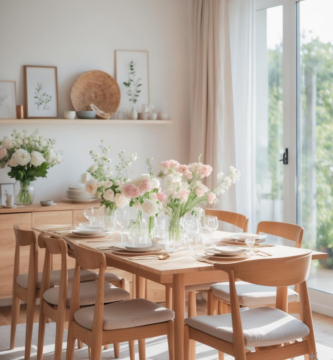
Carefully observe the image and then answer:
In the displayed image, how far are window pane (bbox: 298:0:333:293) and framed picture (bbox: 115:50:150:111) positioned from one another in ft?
5.00

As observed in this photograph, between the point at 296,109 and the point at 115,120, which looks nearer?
the point at 296,109

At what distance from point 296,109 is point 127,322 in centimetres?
266

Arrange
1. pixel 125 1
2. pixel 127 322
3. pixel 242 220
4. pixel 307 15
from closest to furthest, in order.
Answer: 1. pixel 127 322
2. pixel 242 220
3. pixel 307 15
4. pixel 125 1

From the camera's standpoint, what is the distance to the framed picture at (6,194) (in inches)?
193

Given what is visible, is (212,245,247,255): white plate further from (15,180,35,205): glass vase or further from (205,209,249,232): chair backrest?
(15,180,35,205): glass vase

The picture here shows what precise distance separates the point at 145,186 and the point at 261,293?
0.88 metres

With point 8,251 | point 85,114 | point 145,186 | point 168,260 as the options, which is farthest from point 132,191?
point 85,114

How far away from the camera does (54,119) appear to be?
5.23 meters

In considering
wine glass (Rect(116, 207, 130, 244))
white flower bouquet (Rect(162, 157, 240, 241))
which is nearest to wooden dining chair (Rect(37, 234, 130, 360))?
wine glass (Rect(116, 207, 130, 244))

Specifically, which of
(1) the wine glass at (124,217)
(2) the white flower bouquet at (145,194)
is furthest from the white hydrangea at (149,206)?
(1) the wine glass at (124,217)

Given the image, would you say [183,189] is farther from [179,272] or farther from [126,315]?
[126,315]

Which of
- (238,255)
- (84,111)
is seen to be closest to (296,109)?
(84,111)

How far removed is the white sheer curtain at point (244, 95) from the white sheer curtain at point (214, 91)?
3.4 inches

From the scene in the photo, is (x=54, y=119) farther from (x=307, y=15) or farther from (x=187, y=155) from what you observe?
(x=307, y=15)
